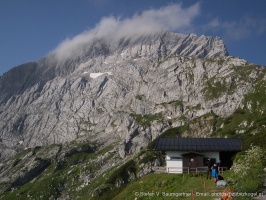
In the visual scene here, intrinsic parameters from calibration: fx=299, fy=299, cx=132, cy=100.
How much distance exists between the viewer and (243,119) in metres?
190

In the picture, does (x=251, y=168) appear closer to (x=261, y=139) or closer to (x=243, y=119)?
(x=261, y=139)

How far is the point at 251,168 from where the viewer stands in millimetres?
25984

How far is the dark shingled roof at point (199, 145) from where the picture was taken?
181 feet

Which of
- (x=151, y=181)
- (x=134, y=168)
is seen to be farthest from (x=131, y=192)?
(x=134, y=168)

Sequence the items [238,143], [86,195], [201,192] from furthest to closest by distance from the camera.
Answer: [86,195] → [238,143] → [201,192]

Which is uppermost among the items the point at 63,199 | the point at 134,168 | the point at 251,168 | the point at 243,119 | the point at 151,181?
the point at 243,119

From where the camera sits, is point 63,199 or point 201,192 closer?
point 201,192

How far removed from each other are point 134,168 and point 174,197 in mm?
162318

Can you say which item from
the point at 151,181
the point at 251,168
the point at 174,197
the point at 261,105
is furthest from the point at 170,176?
the point at 261,105

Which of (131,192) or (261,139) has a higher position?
(261,139)

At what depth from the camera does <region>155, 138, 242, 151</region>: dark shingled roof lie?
55.1 meters

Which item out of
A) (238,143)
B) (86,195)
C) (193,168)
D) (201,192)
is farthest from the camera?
(86,195)

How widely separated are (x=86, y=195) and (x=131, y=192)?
15357cm

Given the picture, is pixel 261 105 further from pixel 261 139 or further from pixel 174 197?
pixel 174 197
